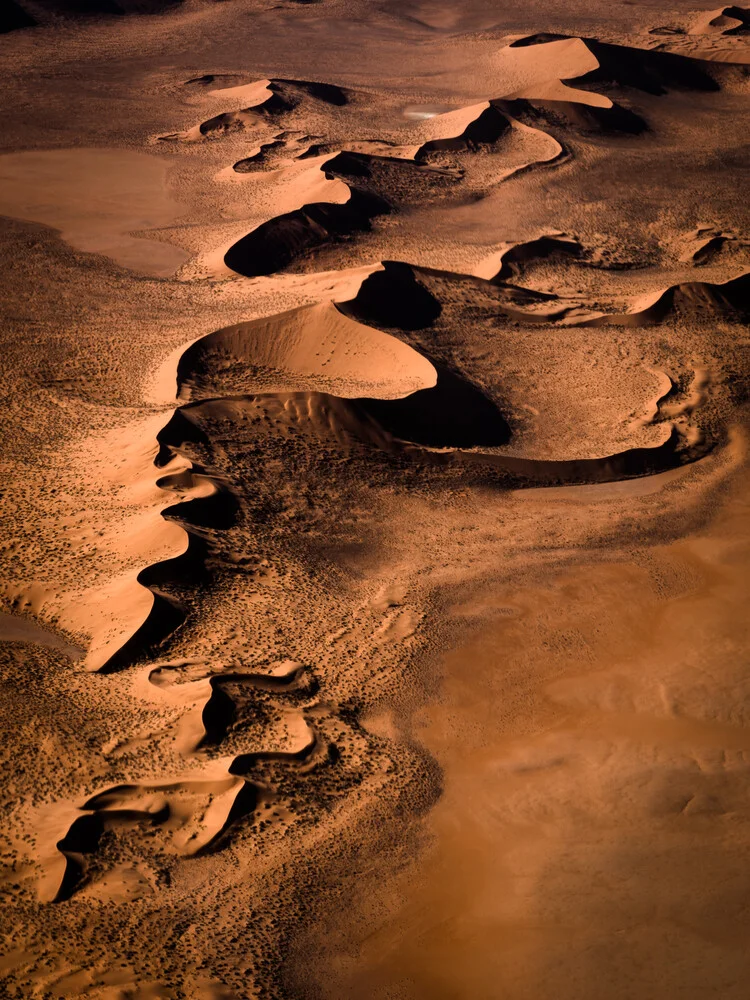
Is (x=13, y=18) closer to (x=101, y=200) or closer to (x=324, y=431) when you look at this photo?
(x=101, y=200)

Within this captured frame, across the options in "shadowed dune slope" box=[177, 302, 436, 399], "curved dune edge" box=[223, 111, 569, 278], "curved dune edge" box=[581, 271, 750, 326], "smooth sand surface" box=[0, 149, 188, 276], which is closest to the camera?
"shadowed dune slope" box=[177, 302, 436, 399]

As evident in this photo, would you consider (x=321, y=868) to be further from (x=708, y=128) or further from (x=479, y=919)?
(x=708, y=128)

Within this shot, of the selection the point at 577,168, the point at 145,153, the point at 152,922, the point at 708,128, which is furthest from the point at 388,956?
the point at 708,128

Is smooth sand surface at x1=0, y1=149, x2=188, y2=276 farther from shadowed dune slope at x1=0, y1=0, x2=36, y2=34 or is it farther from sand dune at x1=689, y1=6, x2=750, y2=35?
sand dune at x1=689, y1=6, x2=750, y2=35

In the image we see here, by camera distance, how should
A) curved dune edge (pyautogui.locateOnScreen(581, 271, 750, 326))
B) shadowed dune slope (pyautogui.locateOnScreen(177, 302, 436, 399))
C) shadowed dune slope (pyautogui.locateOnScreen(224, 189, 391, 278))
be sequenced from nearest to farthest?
shadowed dune slope (pyautogui.locateOnScreen(177, 302, 436, 399)) → curved dune edge (pyautogui.locateOnScreen(581, 271, 750, 326)) → shadowed dune slope (pyautogui.locateOnScreen(224, 189, 391, 278))

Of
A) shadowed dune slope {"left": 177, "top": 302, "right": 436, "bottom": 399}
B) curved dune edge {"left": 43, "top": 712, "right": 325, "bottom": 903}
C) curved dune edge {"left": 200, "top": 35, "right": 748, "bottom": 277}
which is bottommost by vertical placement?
curved dune edge {"left": 43, "top": 712, "right": 325, "bottom": 903}

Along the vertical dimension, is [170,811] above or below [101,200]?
below

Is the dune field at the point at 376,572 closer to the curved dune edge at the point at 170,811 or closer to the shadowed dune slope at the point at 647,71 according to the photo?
the curved dune edge at the point at 170,811

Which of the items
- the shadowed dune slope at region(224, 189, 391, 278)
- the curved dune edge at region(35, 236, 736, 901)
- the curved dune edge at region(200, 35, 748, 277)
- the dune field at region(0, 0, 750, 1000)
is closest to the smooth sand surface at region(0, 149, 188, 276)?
the dune field at region(0, 0, 750, 1000)

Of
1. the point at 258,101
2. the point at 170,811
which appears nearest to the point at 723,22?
the point at 258,101
